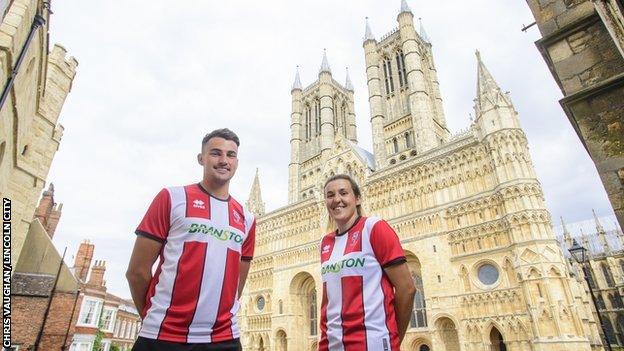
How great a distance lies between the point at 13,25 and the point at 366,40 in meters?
42.6

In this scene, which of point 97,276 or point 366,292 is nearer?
point 366,292

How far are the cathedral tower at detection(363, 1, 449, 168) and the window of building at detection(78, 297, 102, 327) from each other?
86.6ft

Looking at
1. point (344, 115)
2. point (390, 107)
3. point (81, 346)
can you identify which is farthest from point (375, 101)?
point (81, 346)

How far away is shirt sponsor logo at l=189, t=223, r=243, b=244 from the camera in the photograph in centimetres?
256

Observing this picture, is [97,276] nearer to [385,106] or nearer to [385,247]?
[385,247]

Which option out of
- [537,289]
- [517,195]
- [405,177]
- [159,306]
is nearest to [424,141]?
[405,177]

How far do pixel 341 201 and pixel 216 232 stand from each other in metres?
1.33

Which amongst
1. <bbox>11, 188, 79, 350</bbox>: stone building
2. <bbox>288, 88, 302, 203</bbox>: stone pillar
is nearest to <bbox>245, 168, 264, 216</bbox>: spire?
<bbox>288, 88, 302, 203</bbox>: stone pillar

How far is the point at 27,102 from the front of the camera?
8.82 meters

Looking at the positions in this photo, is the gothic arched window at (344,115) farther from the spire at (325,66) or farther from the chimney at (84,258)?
the chimney at (84,258)

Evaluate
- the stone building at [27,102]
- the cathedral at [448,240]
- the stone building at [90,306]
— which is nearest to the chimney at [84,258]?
the stone building at [90,306]

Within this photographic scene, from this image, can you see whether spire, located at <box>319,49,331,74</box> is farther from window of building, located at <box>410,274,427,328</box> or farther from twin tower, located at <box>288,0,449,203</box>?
window of building, located at <box>410,274,427,328</box>

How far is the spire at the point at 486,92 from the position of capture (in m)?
22.4

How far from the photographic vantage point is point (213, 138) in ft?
9.77
